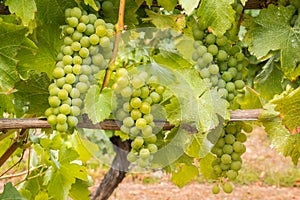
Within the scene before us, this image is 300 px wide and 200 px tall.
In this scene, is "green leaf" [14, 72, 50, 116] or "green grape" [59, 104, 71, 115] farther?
"green leaf" [14, 72, 50, 116]

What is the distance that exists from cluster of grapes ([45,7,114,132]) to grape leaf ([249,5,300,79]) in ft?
1.06

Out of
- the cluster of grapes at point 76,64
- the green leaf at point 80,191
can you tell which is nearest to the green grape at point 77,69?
the cluster of grapes at point 76,64

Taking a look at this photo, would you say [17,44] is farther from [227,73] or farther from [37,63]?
[227,73]

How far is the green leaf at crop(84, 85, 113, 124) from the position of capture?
82 centimetres

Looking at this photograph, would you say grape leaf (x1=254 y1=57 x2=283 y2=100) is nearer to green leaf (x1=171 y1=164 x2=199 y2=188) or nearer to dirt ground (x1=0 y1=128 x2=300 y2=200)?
green leaf (x1=171 y1=164 x2=199 y2=188)

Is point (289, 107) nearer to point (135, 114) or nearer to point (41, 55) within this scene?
point (135, 114)

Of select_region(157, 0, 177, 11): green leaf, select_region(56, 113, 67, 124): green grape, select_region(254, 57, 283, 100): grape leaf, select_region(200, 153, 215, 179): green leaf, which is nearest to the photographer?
select_region(56, 113, 67, 124): green grape

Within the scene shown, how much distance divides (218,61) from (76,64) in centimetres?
27

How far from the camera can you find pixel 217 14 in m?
0.87

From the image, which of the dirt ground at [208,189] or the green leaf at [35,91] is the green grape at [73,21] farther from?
the dirt ground at [208,189]

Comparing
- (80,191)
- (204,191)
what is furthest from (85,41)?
(204,191)

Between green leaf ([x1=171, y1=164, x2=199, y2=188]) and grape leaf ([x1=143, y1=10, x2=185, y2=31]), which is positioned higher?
grape leaf ([x1=143, y1=10, x2=185, y2=31])

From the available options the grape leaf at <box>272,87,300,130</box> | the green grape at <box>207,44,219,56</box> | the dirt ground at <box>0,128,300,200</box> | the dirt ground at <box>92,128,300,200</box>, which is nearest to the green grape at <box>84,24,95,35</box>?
the green grape at <box>207,44,219,56</box>

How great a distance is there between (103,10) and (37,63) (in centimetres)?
18
